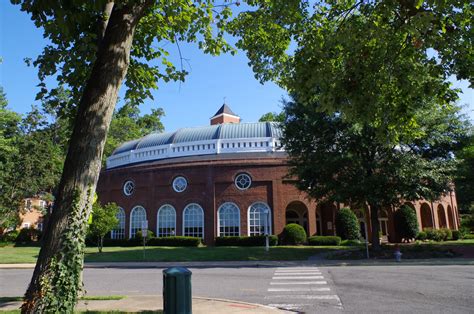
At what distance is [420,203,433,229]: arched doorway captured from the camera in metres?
37.2

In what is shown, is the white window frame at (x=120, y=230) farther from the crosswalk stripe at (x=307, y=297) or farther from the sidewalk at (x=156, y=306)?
the crosswalk stripe at (x=307, y=297)

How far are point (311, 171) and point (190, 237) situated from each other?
1350cm

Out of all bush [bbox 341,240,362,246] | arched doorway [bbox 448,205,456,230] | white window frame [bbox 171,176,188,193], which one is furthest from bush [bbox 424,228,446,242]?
white window frame [bbox 171,176,188,193]

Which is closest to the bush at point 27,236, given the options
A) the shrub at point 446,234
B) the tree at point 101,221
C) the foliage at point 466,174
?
the tree at point 101,221

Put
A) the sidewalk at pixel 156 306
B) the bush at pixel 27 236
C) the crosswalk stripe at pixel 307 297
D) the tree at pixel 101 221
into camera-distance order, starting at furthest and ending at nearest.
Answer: the bush at pixel 27 236 < the tree at pixel 101 221 < the crosswalk stripe at pixel 307 297 < the sidewalk at pixel 156 306

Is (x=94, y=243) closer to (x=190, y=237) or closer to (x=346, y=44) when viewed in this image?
(x=190, y=237)

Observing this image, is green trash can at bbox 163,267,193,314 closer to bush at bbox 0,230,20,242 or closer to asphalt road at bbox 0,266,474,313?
asphalt road at bbox 0,266,474,313

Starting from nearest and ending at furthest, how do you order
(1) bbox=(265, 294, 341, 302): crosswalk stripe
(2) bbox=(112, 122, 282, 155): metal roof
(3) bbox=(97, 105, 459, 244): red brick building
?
(1) bbox=(265, 294, 341, 302): crosswalk stripe, (3) bbox=(97, 105, 459, 244): red brick building, (2) bbox=(112, 122, 282, 155): metal roof

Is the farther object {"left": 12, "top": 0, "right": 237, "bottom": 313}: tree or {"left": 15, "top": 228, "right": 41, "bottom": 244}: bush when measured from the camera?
{"left": 15, "top": 228, "right": 41, "bottom": 244}: bush

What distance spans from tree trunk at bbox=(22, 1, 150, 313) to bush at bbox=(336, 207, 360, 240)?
27.0 meters

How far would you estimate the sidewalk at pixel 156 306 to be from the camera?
8055 millimetres

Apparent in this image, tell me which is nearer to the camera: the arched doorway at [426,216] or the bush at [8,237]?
the arched doorway at [426,216]

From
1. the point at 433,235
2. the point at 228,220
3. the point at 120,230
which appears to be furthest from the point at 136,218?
the point at 433,235

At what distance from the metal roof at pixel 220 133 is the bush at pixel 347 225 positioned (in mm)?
8561
